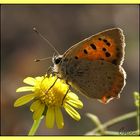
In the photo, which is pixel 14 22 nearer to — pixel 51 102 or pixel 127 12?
pixel 127 12

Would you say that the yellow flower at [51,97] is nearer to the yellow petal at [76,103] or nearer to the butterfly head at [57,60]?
the yellow petal at [76,103]

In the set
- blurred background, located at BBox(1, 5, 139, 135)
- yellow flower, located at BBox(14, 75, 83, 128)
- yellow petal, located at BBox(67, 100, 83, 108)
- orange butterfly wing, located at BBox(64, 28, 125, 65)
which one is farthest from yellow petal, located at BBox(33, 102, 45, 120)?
blurred background, located at BBox(1, 5, 139, 135)

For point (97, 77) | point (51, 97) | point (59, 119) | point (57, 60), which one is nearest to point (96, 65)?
point (97, 77)

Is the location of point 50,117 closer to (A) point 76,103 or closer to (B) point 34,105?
(B) point 34,105

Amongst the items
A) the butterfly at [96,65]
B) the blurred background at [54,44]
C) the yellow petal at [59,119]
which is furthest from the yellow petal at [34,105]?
→ the blurred background at [54,44]

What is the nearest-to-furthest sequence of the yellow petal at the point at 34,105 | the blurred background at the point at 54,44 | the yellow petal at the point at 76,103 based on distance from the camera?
the yellow petal at the point at 34,105, the yellow petal at the point at 76,103, the blurred background at the point at 54,44

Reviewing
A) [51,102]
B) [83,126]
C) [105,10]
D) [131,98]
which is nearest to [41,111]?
[51,102]

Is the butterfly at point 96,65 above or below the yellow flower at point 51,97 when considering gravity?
above
